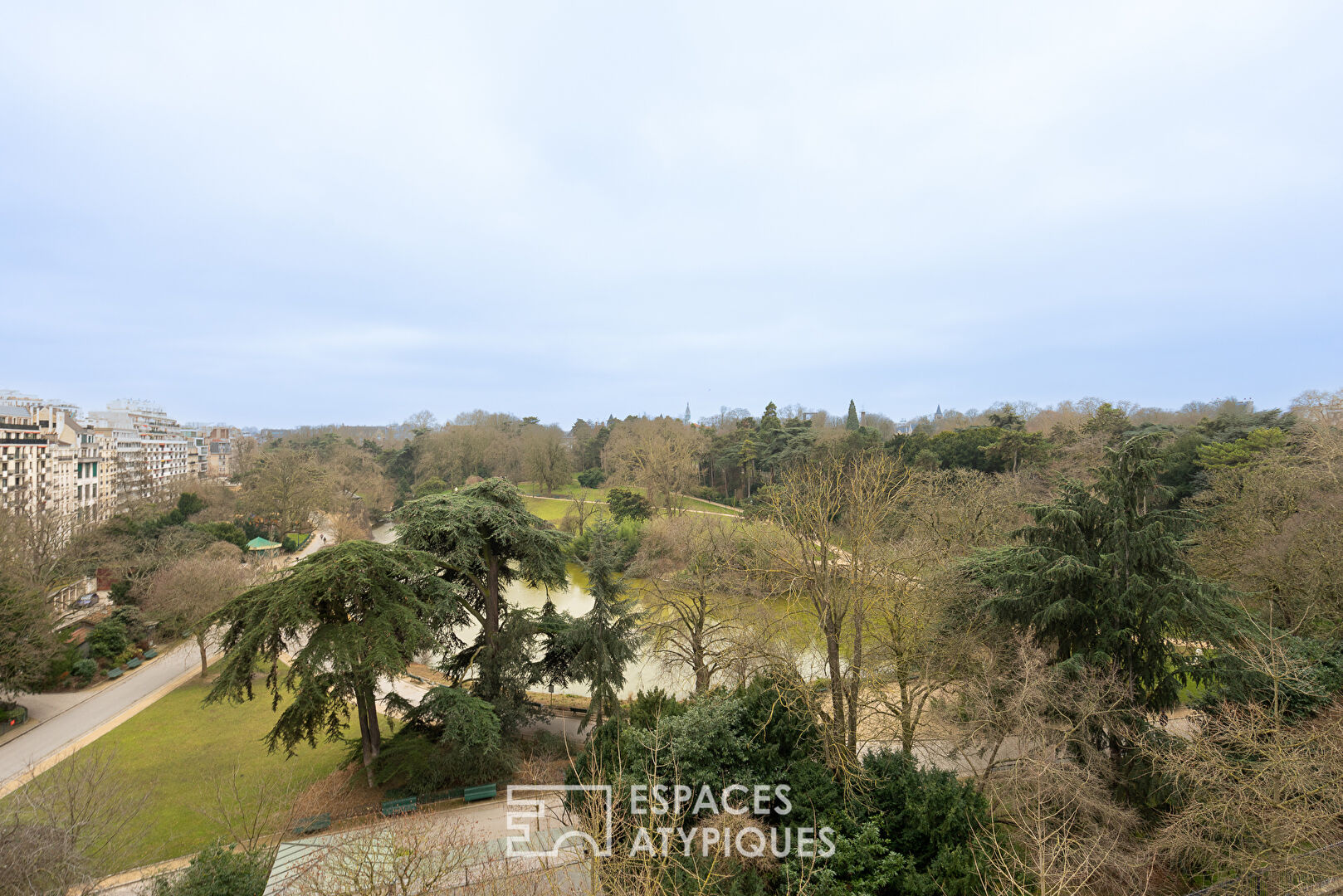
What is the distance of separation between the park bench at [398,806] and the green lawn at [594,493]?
24977 millimetres

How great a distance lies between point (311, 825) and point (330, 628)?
3.38m

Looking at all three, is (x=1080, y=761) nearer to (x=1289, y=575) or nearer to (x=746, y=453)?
(x=1289, y=575)

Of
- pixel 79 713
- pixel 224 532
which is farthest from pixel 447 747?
pixel 224 532

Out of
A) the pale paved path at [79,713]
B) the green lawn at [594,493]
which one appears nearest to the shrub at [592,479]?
the green lawn at [594,493]

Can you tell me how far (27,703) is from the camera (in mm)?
16422

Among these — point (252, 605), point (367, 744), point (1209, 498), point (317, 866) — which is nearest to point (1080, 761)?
point (317, 866)

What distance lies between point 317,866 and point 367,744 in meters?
6.30

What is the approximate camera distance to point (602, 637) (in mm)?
12602

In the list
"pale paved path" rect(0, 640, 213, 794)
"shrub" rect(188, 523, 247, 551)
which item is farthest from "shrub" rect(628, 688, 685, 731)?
"shrub" rect(188, 523, 247, 551)

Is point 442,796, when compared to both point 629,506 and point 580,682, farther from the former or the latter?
point 629,506

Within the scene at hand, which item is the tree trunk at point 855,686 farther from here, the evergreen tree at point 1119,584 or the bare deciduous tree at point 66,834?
the bare deciduous tree at point 66,834

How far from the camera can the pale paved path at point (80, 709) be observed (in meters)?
13.7

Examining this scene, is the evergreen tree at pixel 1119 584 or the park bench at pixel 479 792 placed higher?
the evergreen tree at pixel 1119 584

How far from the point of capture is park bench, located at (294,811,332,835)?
9.83m
